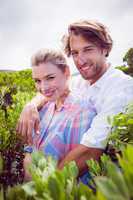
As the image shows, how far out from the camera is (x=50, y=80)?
10.9ft

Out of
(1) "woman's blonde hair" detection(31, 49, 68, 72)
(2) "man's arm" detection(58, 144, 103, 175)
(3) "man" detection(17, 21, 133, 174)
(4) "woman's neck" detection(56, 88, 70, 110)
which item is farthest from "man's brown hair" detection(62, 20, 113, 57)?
(2) "man's arm" detection(58, 144, 103, 175)

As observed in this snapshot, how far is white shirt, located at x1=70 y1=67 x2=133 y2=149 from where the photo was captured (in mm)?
2656

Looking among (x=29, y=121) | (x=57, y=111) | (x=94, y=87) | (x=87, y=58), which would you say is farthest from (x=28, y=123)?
(x=87, y=58)

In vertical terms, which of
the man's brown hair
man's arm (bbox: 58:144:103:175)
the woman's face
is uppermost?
the man's brown hair

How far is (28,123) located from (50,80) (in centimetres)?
69

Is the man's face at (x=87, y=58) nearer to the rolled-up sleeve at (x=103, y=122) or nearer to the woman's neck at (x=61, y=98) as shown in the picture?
the woman's neck at (x=61, y=98)

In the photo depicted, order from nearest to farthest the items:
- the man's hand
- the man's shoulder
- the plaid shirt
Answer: the man's hand < the plaid shirt < the man's shoulder

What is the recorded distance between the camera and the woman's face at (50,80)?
10.7ft

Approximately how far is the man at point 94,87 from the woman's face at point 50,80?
17cm

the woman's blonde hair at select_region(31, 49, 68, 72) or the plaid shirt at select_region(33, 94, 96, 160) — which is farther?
the woman's blonde hair at select_region(31, 49, 68, 72)

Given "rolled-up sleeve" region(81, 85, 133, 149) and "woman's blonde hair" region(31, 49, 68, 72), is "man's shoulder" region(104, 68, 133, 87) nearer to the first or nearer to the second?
"rolled-up sleeve" region(81, 85, 133, 149)

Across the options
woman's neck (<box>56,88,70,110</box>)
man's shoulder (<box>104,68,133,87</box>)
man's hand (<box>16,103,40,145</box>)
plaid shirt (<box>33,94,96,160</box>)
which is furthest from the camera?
woman's neck (<box>56,88,70,110</box>)

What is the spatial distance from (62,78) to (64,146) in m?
0.82

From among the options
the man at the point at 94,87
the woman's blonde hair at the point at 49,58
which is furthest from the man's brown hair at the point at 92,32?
the woman's blonde hair at the point at 49,58
